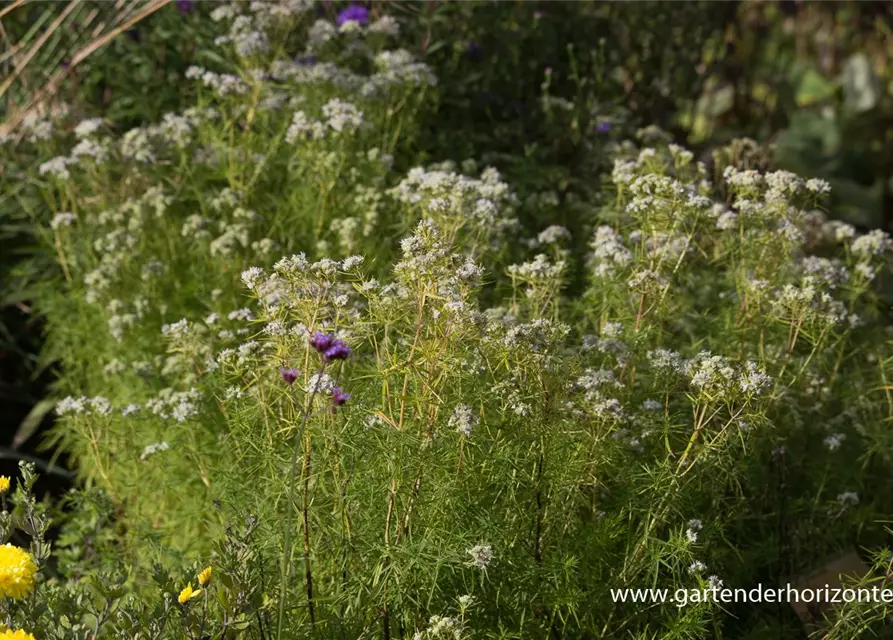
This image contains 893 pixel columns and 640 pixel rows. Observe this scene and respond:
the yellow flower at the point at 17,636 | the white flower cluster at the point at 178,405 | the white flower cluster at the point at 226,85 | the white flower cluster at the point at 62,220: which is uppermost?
the white flower cluster at the point at 226,85

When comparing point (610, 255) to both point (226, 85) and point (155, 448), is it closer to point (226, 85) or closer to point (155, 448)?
point (155, 448)

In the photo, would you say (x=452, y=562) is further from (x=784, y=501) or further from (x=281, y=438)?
(x=784, y=501)

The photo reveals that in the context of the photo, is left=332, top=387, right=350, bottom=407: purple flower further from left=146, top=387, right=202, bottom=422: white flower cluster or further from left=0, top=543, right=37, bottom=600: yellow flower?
left=146, top=387, right=202, bottom=422: white flower cluster

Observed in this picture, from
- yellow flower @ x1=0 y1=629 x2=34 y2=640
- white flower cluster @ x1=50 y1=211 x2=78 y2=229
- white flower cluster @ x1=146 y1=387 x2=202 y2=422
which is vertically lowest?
white flower cluster @ x1=146 y1=387 x2=202 y2=422

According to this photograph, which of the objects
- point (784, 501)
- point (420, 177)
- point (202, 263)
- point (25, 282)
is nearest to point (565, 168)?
point (420, 177)

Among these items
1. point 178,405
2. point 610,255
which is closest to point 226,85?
point 178,405

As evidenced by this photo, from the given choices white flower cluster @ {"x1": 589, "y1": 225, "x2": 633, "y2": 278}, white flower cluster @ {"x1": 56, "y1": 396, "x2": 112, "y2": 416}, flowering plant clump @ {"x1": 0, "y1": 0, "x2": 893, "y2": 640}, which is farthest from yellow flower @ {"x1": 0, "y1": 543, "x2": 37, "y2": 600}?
white flower cluster @ {"x1": 589, "y1": 225, "x2": 633, "y2": 278}

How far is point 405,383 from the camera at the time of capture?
2082 millimetres

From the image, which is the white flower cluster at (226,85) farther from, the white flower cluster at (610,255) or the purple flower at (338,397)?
the purple flower at (338,397)

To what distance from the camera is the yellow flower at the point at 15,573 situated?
5.61ft

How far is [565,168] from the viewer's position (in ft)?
13.2

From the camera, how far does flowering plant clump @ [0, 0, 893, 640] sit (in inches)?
83.2

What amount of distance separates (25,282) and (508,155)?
172cm

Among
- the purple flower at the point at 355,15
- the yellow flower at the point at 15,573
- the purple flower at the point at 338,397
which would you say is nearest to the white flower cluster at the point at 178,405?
the purple flower at the point at 338,397
